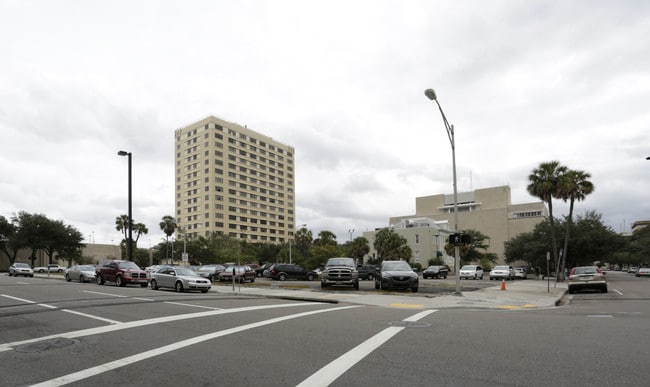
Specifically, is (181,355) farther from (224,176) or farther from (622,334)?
(224,176)

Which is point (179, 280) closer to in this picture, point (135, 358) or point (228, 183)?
point (135, 358)

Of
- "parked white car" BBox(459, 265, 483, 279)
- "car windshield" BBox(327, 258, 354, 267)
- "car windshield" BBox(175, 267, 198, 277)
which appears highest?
"car windshield" BBox(327, 258, 354, 267)

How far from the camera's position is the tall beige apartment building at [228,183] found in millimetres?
126438

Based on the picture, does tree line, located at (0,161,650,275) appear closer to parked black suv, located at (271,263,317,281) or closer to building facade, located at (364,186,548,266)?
parked black suv, located at (271,263,317,281)

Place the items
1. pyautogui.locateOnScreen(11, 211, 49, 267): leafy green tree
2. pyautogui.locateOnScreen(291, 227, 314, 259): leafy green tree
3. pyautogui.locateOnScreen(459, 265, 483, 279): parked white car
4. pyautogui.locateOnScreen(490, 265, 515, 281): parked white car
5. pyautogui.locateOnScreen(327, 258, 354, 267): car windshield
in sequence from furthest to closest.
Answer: pyautogui.locateOnScreen(291, 227, 314, 259): leafy green tree
pyautogui.locateOnScreen(11, 211, 49, 267): leafy green tree
pyautogui.locateOnScreen(459, 265, 483, 279): parked white car
pyautogui.locateOnScreen(490, 265, 515, 281): parked white car
pyautogui.locateOnScreen(327, 258, 354, 267): car windshield

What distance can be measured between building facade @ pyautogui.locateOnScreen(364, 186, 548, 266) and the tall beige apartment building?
136ft

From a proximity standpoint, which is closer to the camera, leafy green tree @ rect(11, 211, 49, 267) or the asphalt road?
the asphalt road

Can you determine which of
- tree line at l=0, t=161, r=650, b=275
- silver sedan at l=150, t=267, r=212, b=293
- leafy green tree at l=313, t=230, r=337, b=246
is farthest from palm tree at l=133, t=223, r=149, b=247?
silver sedan at l=150, t=267, r=212, b=293

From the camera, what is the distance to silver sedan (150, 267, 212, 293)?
75.2ft

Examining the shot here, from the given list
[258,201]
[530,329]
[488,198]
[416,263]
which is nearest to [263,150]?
[258,201]

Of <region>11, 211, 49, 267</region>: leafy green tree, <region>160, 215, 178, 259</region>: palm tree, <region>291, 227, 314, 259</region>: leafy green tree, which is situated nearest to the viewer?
<region>11, 211, 49, 267</region>: leafy green tree

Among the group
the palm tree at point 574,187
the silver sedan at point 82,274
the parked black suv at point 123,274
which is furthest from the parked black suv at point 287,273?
the palm tree at point 574,187

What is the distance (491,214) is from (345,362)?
107340 mm

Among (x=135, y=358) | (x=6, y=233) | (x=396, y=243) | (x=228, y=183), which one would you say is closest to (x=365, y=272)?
(x=396, y=243)
